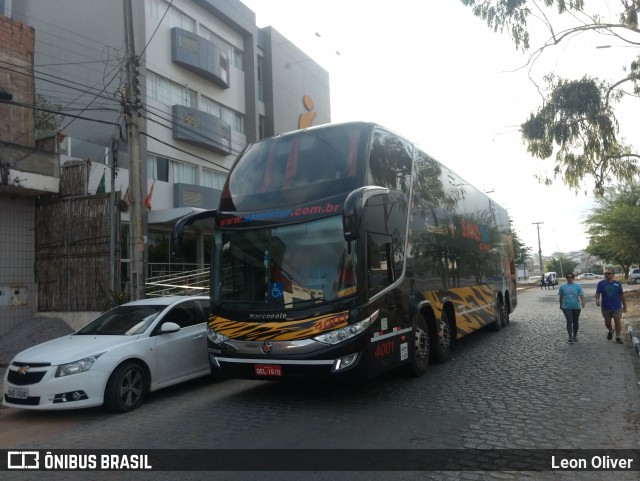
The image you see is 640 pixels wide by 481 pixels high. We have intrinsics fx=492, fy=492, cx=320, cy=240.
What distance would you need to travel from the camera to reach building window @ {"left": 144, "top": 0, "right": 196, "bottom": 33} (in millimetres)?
20297

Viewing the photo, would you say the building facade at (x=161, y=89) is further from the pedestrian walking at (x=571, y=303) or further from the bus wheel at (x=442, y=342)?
the pedestrian walking at (x=571, y=303)

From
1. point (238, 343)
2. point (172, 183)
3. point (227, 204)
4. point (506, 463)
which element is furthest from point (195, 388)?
point (172, 183)

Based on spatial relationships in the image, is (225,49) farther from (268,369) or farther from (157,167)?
(268,369)

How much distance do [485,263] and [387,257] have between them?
6612 millimetres

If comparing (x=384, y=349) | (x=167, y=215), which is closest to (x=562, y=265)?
(x=167, y=215)

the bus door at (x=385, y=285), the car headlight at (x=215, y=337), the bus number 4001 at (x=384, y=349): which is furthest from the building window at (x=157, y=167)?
the bus number 4001 at (x=384, y=349)

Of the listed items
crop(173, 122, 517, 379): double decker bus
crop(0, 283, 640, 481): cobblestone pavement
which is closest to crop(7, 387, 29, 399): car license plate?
crop(0, 283, 640, 481): cobblestone pavement

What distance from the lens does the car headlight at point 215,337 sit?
668cm

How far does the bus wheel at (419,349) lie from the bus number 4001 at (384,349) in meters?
0.91

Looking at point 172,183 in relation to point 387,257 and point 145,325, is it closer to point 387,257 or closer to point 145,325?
point 145,325

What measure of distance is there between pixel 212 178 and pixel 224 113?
3.66m

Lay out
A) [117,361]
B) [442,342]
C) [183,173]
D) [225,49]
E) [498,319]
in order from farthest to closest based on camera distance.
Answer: [225,49]
[183,173]
[498,319]
[442,342]
[117,361]

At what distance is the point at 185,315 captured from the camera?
8.48 metres

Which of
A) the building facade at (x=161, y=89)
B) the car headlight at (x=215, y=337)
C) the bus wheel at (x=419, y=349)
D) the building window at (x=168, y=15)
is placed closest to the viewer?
the car headlight at (x=215, y=337)
